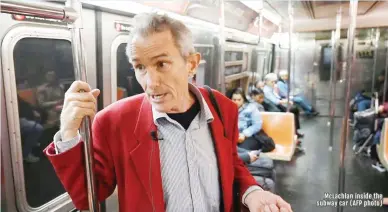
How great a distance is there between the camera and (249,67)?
6.97m

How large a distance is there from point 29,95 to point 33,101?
0.06m

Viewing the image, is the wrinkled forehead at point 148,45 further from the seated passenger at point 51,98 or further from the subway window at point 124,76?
the subway window at point 124,76

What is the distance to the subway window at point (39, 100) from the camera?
6.61 ft

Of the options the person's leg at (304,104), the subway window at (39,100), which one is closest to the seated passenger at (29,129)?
the subway window at (39,100)

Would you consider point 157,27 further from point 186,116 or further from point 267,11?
point 267,11

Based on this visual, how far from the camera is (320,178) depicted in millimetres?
4551

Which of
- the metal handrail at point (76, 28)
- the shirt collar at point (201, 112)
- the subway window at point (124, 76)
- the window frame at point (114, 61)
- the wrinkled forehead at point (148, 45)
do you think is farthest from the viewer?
the subway window at point (124, 76)

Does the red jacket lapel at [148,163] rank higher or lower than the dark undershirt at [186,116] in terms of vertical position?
lower

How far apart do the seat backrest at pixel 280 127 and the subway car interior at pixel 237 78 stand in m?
0.01

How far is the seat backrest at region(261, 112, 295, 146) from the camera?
14.6 ft

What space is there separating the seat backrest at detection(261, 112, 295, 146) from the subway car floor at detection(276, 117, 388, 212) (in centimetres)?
62

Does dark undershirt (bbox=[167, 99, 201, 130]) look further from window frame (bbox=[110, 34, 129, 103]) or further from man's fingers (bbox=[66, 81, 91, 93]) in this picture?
window frame (bbox=[110, 34, 129, 103])

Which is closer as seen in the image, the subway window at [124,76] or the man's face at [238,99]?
the subway window at [124,76]

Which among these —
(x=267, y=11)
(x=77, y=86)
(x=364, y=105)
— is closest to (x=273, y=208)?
(x=77, y=86)
